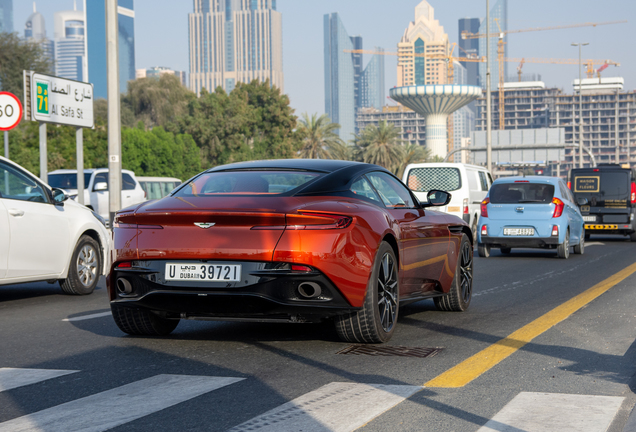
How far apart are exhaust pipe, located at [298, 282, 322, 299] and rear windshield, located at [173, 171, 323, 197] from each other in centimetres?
74

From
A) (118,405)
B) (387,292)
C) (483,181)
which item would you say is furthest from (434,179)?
(118,405)

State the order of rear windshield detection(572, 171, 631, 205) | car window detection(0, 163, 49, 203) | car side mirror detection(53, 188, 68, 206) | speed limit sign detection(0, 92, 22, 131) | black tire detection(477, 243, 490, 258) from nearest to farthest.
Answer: car window detection(0, 163, 49, 203), car side mirror detection(53, 188, 68, 206), speed limit sign detection(0, 92, 22, 131), black tire detection(477, 243, 490, 258), rear windshield detection(572, 171, 631, 205)

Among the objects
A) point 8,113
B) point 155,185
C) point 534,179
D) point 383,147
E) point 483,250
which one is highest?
point 383,147

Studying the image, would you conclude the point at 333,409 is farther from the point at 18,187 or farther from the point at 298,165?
the point at 18,187

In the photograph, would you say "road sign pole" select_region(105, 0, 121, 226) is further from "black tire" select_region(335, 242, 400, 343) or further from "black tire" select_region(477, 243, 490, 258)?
"black tire" select_region(335, 242, 400, 343)

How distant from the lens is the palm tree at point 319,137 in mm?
80188

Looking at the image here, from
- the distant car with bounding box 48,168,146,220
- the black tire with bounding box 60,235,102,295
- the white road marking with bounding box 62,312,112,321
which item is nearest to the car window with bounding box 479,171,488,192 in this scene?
the distant car with bounding box 48,168,146,220

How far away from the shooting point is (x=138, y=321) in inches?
244

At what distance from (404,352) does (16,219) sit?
15.2 feet

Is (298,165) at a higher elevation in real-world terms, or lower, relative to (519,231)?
higher

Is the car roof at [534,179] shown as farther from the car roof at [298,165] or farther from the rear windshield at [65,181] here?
the rear windshield at [65,181]

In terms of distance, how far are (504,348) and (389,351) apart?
815 mm

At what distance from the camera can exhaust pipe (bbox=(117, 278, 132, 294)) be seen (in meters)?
5.68

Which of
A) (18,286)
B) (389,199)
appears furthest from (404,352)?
(18,286)
